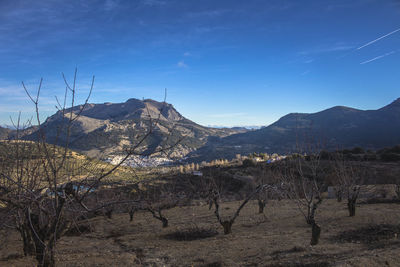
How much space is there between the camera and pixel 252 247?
9.95 m

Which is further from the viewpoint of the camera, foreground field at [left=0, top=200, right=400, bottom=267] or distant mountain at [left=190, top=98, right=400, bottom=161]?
distant mountain at [left=190, top=98, right=400, bottom=161]

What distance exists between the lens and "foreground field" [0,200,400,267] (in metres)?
7.91

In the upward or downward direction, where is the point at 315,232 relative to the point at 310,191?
downward

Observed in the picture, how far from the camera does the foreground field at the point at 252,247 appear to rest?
791 cm

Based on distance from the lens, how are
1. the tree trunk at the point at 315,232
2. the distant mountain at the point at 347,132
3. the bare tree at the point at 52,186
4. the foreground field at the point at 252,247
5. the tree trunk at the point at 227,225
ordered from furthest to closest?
the distant mountain at the point at 347,132 < the tree trunk at the point at 227,225 < the tree trunk at the point at 315,232 < the foreground field at the point at 252,247 < the bare tree at the point at 52,186

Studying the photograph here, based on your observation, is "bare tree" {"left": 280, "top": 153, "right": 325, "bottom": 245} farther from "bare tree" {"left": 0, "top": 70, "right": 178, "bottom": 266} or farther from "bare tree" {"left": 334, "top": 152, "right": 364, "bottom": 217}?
"bare tree" {"left": 0, "top": 70, "right": 178, "bottom": 266}

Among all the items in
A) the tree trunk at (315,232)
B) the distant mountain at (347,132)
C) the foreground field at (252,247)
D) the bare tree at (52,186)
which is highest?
the distant mountain at (347,132)

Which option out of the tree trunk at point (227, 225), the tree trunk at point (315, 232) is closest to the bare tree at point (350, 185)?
the tree trunk at point (315, 232)

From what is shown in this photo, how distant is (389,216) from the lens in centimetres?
1319

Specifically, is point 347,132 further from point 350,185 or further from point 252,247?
point 252,247

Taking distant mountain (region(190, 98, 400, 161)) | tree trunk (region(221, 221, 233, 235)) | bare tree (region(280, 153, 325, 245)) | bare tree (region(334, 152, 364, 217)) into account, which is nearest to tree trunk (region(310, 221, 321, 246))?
bare tree (region(280, 153, 325, 245))

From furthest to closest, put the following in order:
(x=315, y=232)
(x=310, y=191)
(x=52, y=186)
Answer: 1. (x=310, y=191)
2. (x=315, y=232)
3. (x=52, y=186)

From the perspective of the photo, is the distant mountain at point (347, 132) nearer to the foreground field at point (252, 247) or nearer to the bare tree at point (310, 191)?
the bare tree at point (310, 191)

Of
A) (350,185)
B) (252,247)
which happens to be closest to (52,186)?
(252,247)
